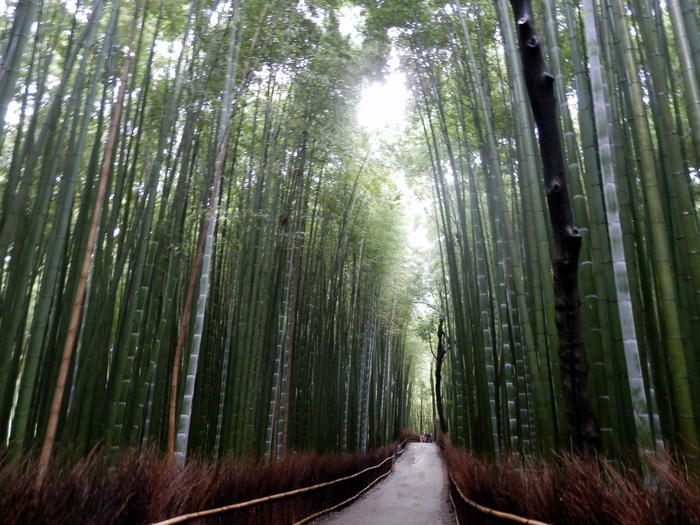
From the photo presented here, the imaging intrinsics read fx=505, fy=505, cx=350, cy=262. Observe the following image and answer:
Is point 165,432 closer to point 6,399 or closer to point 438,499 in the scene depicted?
point 6,399

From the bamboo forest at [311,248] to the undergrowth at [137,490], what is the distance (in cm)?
1

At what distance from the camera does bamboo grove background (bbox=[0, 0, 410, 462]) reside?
7.29 ft

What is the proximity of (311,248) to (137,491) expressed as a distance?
11.3 ft

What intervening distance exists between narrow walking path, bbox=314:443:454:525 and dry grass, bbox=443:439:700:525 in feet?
7.76

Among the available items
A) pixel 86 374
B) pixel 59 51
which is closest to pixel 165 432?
A: pixel 86 374

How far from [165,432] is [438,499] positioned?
3454 mm

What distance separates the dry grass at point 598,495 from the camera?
1.04m

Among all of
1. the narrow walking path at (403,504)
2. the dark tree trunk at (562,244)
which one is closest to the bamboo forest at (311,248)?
the dark tree trunk at (562,244)

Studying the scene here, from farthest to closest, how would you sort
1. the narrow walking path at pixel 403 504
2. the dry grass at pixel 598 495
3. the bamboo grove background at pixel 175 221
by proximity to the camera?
1. the narrow walking path at pixel 403 504
2. the bamboo grove background at pixel 175 221
3. the dry grass at pixel 598 495

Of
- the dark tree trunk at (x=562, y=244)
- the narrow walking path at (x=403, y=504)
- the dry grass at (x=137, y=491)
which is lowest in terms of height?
the narrow walking path at (x=403, y=504)

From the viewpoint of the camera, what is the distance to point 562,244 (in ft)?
5.46

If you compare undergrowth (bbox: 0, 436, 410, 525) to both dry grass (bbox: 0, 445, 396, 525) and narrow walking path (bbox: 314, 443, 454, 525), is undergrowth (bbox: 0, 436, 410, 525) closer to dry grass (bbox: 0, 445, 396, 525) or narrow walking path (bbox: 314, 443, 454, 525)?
dry grass (bbox: 0, 445, 396, 525)

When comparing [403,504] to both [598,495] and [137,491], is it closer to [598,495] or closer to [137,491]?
[137,491]

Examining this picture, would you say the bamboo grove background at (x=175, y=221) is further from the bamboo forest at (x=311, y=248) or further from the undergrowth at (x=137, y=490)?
the undergrowth at (x=137, y=490)
